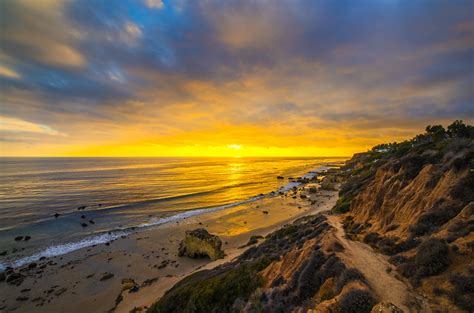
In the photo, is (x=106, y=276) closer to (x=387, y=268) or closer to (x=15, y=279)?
(x=15, y=279)

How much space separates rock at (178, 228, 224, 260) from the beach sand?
706 millimetres

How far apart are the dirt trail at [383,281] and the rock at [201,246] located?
14331 mm

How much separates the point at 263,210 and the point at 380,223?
2598 centimetres

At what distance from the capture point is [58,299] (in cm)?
1662

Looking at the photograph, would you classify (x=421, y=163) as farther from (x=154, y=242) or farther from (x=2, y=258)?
(x=2, y=258)

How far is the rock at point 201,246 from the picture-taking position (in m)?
21.8

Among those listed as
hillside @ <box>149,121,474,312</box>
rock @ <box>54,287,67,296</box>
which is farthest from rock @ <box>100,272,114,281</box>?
hillside @ <box>149,121,474,312</box>

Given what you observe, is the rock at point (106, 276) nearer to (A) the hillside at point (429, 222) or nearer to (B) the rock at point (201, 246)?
(B) the rock at point (201, 246)

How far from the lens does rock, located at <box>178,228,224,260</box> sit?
71.7 feet

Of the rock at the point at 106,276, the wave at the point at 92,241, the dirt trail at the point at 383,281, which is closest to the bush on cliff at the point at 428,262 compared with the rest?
the dirt trail at the point at 383,281

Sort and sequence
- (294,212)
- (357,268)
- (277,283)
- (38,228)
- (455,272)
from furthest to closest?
(294,212) → (38,228) → (277,283) → (357,268) → (455,272)

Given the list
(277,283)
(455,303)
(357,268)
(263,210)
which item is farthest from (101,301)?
(263,210)

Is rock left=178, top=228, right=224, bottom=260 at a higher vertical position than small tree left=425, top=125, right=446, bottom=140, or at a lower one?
lower

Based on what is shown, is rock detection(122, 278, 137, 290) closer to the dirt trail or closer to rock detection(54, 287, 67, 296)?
rock detection(54, 287, 67, 296)
